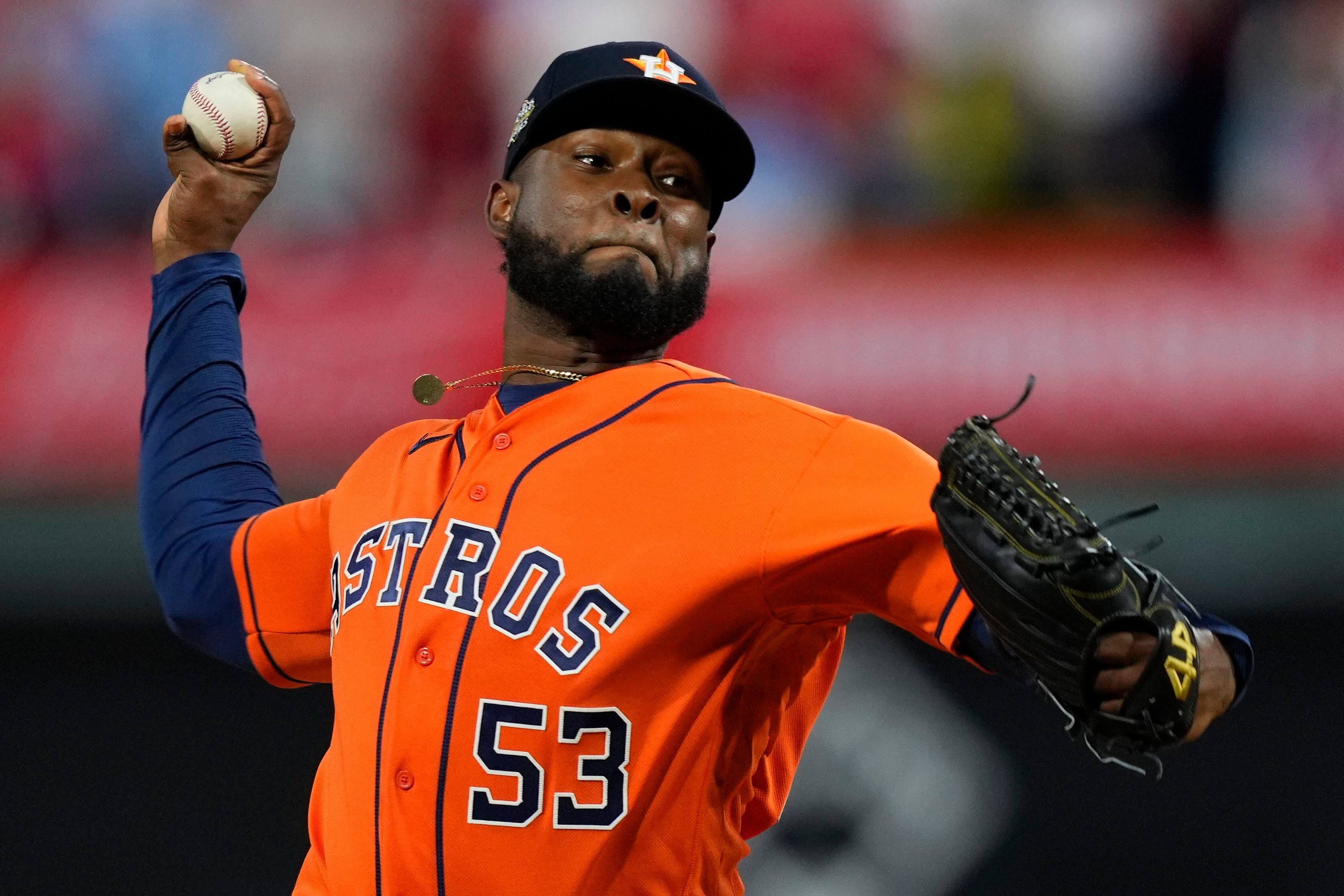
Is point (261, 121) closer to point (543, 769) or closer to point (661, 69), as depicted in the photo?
point (661, 69)

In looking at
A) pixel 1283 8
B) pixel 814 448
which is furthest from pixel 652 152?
pixel 1283 8

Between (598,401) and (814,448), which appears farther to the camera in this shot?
(598,401)

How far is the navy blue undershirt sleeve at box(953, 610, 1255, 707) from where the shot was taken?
1.35m

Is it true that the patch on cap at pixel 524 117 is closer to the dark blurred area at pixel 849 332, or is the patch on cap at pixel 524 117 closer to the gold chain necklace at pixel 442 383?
the gold chain necklace at pixel 442 383

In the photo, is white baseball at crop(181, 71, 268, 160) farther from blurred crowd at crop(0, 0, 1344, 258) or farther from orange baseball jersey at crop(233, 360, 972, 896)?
blurred crowd at crop(0, 0, 1344, 258)

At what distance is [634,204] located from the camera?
1.84m

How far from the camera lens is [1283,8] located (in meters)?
4.41

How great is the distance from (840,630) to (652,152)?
64cm

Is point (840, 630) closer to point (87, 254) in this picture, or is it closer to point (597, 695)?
point (597, 695)

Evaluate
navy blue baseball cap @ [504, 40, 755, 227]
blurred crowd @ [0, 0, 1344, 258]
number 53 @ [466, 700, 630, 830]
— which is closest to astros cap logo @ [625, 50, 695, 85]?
navy blue baseball cap @ [504, 40, 755, 227]

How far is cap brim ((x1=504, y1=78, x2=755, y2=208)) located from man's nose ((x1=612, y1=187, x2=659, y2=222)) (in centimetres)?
9

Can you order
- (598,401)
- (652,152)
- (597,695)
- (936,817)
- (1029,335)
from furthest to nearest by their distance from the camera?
(1029,335)
(936,817)
(652,152)
(598,401)
(597,695)

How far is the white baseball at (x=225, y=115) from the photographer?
2.03 m

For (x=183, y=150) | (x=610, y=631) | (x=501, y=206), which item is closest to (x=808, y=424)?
(x=610, y=631)
